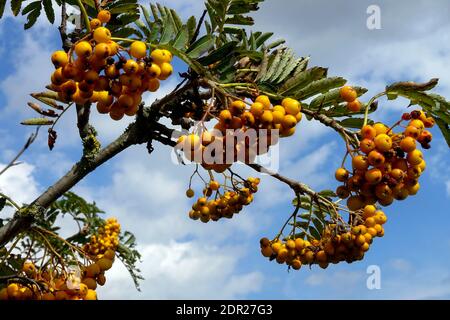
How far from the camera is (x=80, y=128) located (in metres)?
2.72

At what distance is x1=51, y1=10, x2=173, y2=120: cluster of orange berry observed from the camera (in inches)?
75.5

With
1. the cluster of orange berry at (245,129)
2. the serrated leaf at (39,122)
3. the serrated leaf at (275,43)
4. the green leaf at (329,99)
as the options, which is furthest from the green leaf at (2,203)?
the green leaf at (329,99)

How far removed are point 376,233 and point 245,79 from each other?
1.17 m

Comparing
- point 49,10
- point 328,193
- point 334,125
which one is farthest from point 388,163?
point 49,10

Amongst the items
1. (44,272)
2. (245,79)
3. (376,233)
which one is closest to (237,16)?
(245,79)

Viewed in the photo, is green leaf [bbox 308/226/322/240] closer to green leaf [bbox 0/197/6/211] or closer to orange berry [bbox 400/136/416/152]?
orange berry [bbox 400/136/416/152]

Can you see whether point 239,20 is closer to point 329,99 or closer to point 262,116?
point 329,99

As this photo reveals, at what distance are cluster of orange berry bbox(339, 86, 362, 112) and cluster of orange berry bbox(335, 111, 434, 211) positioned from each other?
173 mm

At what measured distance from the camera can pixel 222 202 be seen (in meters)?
3.51

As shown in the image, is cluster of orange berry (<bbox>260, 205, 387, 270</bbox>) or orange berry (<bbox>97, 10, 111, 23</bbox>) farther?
cluster of orange berry (<bbox>260, 205, 387, 270</bbox>)

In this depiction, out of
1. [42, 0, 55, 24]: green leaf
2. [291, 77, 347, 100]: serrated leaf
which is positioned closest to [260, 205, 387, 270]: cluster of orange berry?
[291, 77, 347, 100]: serrated leaf

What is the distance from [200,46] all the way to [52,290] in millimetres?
1211

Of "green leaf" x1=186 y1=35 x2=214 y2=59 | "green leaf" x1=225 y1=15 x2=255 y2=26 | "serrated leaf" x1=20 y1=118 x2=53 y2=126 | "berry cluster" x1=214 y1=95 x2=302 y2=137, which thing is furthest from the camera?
"serrated leaf" x1=20 y1=118 x2=53 y2=126

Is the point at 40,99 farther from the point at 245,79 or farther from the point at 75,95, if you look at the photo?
the point at 245,79
